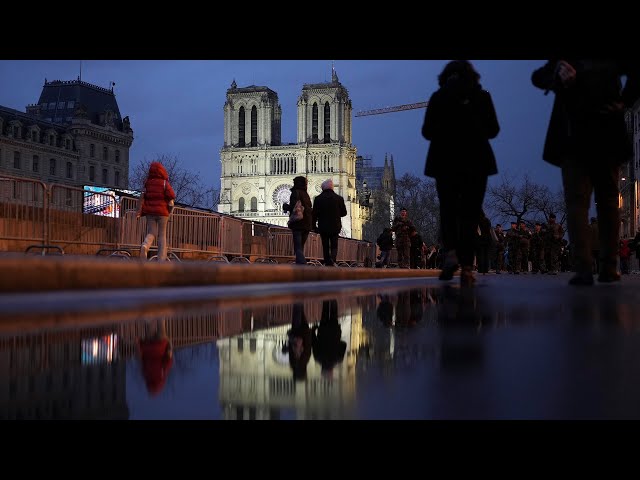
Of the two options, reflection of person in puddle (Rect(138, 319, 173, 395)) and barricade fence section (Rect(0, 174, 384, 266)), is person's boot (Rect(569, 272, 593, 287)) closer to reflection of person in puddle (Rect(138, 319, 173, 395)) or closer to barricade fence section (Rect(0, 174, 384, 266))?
reflection of person in puddle (Rect(138, 319, 173, 395))

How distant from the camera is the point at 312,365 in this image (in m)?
1.32

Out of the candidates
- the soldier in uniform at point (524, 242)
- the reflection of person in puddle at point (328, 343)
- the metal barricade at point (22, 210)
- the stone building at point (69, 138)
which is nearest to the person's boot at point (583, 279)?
the reflection of person in puddle at point (328, 343)

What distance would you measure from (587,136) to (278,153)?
11606 centimetres

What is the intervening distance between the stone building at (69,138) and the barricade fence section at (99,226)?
54.0 meters

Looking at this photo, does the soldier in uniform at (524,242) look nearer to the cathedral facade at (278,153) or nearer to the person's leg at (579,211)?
the person's leg at (579,211)

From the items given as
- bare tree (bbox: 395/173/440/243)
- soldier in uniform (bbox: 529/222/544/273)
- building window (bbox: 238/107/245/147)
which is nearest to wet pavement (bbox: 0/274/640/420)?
soldier in uniform (bbox: 529/222/544/273)

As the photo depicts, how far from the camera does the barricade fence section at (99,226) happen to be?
11.4 m

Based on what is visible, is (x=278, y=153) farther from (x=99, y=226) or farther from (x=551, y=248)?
(x=99, y=226)

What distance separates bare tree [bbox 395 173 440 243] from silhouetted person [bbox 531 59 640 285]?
226 feet

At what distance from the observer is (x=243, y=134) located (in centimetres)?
12131

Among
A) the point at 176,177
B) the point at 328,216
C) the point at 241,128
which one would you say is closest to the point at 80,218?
the point at 328,216

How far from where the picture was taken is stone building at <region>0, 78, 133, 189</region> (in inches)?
2699
